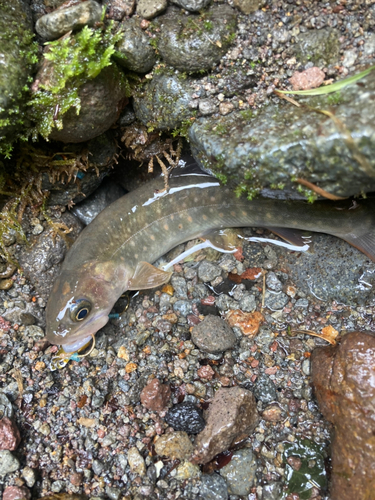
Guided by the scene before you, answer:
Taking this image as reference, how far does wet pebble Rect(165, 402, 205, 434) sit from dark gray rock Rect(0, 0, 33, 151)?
269 centimetres

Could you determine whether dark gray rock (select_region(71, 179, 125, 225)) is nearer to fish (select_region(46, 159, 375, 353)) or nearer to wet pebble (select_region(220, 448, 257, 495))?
fish (select_region(46, 159, 375, 353))

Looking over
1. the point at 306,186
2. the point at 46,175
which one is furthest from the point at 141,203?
the point at 306,186

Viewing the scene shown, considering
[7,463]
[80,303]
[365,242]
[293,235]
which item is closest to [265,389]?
[293,235]

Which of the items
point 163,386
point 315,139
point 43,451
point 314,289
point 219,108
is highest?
point 219,108

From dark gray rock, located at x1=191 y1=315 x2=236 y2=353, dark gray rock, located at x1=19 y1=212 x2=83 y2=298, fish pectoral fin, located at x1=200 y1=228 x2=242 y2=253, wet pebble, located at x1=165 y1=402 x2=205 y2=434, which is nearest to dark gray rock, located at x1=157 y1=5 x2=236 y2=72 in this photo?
fish pectoral fin, located at x1=200 y1=228 x2=242 y2=253

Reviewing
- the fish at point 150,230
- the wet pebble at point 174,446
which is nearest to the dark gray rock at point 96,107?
the fish at point 150,230

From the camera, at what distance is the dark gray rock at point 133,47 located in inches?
116

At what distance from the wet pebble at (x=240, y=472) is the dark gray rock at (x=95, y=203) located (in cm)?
283

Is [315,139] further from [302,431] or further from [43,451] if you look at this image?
[43,451]

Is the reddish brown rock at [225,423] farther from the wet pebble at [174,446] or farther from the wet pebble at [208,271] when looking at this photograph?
the wet pebble at [208,271]

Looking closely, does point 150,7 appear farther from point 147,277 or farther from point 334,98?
point 147,277

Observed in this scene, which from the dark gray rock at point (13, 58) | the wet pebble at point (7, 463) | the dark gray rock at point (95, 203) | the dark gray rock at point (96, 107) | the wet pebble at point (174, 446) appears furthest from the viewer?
the dark gray rock at point (95, 203)

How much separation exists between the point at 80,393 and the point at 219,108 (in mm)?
2810

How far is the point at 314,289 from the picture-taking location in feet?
12.4
